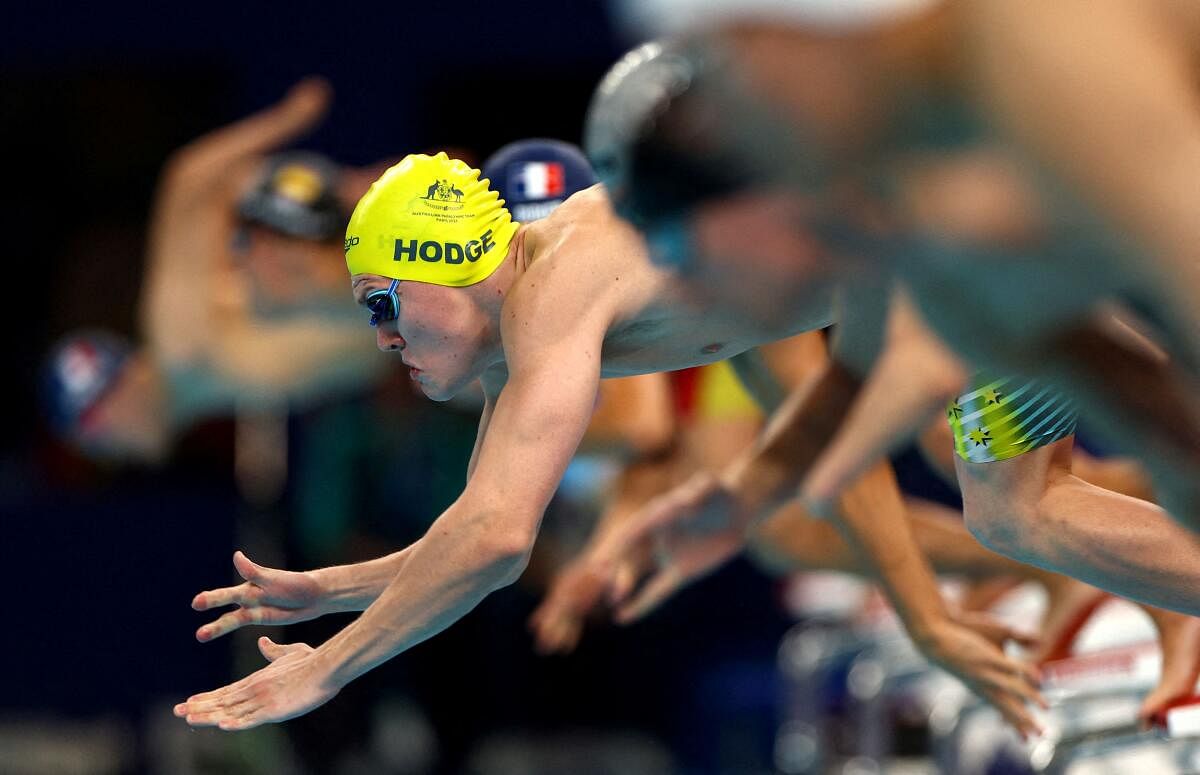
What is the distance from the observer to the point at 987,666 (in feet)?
12.6

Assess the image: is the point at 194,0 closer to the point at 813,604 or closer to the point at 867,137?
the point at 813,604

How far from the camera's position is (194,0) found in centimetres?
867

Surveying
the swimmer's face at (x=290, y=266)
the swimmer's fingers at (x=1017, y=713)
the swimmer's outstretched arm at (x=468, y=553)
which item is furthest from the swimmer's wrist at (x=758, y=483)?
the swimmer's face at (x=290, y=266)

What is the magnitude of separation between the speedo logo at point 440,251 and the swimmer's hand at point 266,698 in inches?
31.4

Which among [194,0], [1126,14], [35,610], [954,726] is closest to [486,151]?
[194,0]

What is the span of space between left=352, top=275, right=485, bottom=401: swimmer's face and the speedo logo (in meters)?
0.05

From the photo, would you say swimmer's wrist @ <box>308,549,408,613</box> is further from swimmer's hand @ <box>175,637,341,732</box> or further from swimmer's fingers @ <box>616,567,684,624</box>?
swimmer's fingers @ <box>616,567,684,624</box>

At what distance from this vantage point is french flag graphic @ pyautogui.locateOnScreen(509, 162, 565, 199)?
14.1 ft

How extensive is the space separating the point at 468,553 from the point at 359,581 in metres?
0.52

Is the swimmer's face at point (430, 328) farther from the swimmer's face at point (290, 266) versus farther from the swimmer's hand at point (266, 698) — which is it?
the swimmer's face at point (290, 266)

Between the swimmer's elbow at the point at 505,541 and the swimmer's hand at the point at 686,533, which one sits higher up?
the swimmer's elbow at the point at 505,541

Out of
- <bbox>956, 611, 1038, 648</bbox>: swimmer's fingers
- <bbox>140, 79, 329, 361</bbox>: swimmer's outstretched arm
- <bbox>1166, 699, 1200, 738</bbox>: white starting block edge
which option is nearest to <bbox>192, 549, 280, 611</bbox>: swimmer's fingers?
<bbox>956, 611, 1038, 648</bbox>: swimmer's fingers

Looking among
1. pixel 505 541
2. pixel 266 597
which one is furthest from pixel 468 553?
pixel 266 597

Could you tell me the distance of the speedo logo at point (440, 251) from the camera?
322 centimetres
